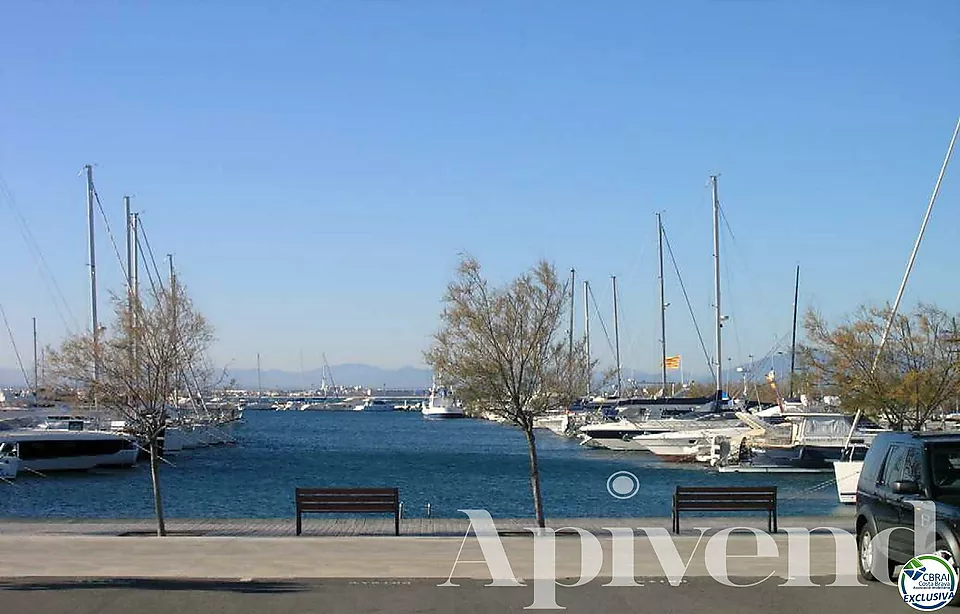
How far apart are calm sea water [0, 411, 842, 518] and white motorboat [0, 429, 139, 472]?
2.61ft

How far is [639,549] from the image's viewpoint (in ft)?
60.7

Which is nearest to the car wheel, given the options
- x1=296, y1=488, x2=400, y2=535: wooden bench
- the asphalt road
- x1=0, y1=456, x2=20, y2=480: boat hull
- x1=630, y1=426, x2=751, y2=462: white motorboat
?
the asphalt road

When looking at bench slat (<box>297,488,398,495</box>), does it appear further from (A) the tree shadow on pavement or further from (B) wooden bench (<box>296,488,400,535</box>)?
(A) the tree shadow on pavement

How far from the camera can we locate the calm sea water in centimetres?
3922

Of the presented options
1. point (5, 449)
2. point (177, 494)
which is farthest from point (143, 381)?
point (5, 449)

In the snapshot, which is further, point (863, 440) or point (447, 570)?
point (863, 440)

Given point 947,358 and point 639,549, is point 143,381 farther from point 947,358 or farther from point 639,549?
point 947,358

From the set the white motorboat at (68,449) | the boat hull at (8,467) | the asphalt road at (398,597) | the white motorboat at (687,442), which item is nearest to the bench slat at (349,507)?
the asphalt road at (398,597)

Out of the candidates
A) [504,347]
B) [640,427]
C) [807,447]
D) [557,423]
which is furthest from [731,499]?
[557,423]

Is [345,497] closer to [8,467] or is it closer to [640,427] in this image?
[8,467]

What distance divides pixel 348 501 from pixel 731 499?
23.2 feet

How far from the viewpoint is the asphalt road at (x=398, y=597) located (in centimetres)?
1337

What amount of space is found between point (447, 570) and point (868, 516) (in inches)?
228

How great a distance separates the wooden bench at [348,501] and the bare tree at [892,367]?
16579 mm
